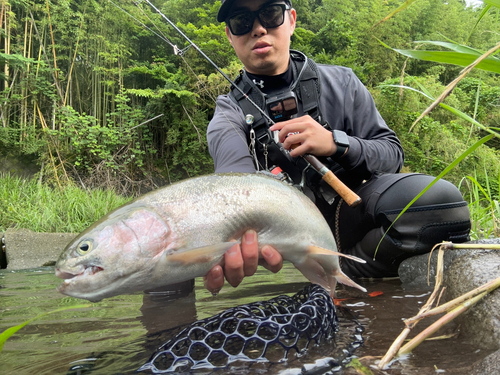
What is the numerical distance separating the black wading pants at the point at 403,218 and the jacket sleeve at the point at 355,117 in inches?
5.9

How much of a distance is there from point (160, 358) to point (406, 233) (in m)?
1.72

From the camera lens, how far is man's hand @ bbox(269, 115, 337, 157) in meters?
1.91

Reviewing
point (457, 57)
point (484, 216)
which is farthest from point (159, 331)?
point (484, 216)

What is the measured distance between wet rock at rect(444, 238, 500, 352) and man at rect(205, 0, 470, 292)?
0.82m

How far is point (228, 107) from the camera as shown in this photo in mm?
2836

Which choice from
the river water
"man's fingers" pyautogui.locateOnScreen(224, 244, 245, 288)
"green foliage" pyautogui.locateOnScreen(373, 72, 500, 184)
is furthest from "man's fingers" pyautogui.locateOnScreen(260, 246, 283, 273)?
"green foliage" pyautogui.locateOnScreen(373, 72, 500, 184)

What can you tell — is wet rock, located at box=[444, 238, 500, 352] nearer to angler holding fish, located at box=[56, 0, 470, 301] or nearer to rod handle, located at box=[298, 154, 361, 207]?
angler holding fish, located at box=[56, 0, 470, 301]

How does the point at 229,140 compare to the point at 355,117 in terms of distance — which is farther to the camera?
the point at 355,117

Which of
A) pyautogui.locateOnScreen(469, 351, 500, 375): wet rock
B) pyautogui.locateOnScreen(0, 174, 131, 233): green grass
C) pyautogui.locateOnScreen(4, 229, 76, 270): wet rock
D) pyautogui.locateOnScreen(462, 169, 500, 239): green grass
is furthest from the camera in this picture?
pyautogui.locateOnScreen(0, 174, 131, 233): green grass

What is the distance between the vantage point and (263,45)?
2.76 meters

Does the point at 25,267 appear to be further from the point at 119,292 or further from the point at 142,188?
the point at 142,188

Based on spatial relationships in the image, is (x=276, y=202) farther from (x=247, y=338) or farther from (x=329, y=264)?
(x=247, y=338)

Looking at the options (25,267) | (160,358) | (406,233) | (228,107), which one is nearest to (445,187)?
(406,233)

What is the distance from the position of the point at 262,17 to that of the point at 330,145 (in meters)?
1.24
